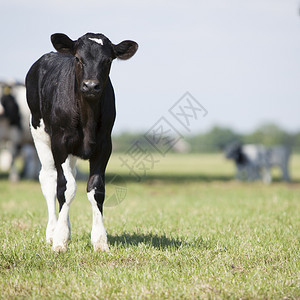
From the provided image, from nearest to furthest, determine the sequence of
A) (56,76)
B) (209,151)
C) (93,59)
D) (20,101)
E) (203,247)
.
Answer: (93,59), (203,247), (56,76), (20,101), (209,151)

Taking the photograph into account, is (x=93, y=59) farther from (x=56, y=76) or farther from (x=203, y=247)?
(x=203, y=247)

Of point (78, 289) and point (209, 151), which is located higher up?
point (78, 289)

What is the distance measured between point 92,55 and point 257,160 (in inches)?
800

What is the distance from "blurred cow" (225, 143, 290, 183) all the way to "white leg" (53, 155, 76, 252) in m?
19.1

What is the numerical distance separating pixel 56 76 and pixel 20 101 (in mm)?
10600

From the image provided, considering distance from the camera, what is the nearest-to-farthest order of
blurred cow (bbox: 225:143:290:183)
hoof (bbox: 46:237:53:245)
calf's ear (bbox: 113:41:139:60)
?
calf's ear (bbox: 113:41:139:60)
hoof (bbox: 46:237:53:245)
blurred cow (bbox: 225:143:290:183)

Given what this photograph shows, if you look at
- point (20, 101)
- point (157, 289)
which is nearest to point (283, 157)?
point (20, 101)

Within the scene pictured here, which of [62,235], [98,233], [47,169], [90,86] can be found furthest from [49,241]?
[90,86]

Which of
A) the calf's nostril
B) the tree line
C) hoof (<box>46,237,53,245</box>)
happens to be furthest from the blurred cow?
the tree line

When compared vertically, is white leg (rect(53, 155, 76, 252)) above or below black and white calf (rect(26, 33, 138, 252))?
below

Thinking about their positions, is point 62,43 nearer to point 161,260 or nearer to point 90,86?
point 90,86

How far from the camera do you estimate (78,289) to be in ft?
11.4

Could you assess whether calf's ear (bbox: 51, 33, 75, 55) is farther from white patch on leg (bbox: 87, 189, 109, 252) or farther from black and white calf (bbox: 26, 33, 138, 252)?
white patch on leg (bbox: 87, 189, 109, 252)

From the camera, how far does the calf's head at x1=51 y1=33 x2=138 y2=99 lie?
14.7ft
